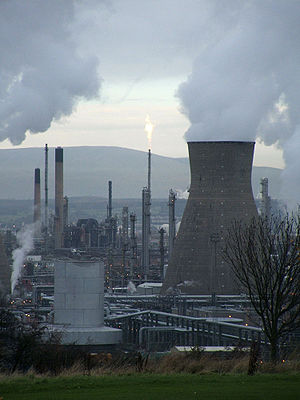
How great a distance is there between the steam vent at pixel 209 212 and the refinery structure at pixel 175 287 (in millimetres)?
31

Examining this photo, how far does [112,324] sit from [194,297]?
5.76 metres

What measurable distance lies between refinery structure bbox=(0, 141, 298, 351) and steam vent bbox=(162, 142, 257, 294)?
0.03 m

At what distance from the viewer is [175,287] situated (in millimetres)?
29609

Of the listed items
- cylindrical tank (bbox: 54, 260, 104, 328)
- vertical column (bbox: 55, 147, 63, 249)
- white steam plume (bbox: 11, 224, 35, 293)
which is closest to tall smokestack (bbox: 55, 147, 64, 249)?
vertical column (bbox: 55, 147, 63, 249)

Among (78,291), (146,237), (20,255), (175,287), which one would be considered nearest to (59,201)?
(146,237)

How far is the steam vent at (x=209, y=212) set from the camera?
29203 millimetres

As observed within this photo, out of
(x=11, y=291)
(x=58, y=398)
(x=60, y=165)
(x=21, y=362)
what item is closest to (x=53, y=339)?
(x=21, y=362)

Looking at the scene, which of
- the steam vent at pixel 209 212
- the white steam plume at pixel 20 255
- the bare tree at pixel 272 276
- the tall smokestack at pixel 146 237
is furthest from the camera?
the tall smokestack at pixel 146 237

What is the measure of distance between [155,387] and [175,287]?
850 inches

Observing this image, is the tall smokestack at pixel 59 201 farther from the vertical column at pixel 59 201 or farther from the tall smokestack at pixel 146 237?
the tall smokestack at pixel 146 237

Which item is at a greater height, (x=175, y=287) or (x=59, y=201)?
(x=59, y=201)

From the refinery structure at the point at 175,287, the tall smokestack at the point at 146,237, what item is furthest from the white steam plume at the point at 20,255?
the tall smokestack at the point at 146,237

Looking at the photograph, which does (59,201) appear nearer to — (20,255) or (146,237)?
(146,237)

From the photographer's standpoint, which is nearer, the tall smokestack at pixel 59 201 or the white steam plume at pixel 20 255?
the white steam plume at pixel 20 255
